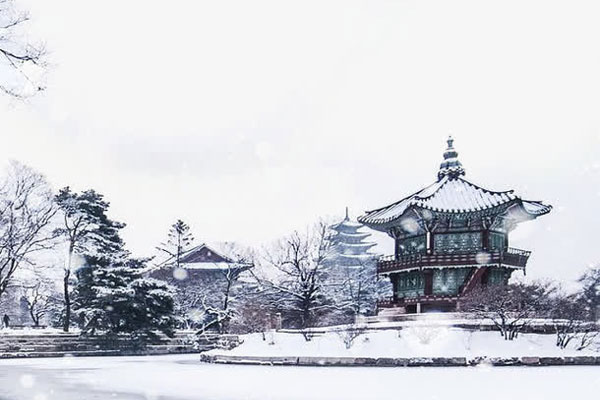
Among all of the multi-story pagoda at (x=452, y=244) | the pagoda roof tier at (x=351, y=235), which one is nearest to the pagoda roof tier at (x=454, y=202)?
the multi-story pagoda at (x=452, y=244)

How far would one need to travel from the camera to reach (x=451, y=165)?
131 feet

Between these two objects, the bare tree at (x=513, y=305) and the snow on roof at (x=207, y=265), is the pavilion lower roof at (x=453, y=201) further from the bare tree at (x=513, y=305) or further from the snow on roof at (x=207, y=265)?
the snow on roof at (x=207, y=265)

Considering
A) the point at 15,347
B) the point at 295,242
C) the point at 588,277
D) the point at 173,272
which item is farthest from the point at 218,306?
the point at 588,277

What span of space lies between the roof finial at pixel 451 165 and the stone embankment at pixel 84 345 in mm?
15824

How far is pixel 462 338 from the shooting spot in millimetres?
25391

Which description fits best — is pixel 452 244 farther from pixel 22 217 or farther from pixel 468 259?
pixel 22 217

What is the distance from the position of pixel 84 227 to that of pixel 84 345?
24.1 feet

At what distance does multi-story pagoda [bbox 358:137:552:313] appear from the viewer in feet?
113

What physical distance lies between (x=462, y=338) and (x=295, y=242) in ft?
A: 71.2

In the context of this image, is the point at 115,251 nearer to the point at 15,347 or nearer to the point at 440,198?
the point at 15,347

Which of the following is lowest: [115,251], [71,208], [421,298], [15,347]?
[15,347]

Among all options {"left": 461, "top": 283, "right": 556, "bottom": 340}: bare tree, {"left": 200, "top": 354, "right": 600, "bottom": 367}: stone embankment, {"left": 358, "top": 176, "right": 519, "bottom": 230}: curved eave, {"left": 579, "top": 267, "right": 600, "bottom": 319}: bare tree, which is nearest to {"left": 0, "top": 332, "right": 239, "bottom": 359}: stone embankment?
{"left": 200, "top": 354, "right": 600, "bottom": 367}: stone embankment

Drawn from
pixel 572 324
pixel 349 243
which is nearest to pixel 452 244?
pixel 572 324

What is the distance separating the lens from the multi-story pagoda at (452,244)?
34.5 meters
